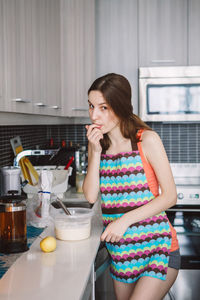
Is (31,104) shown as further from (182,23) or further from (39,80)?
(182,23)

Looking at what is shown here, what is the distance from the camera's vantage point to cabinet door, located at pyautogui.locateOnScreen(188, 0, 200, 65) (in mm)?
3086

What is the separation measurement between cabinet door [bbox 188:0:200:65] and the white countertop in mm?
2016

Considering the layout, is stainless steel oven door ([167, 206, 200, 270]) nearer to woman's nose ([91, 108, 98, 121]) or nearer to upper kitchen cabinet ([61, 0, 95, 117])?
upper kitchen cabinet ([61, 0, 95, 117])

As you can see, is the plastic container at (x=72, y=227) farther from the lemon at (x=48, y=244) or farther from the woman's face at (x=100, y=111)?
the woman's face at (x=100, y=111)

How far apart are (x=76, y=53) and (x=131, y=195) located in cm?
168

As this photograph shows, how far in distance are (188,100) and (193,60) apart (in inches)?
13.2

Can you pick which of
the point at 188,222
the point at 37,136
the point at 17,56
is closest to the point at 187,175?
the point at 188,222

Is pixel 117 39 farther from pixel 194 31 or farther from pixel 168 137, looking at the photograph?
pixel 168 137

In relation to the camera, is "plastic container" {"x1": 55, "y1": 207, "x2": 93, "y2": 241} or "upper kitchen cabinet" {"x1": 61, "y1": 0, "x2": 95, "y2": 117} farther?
"upper kitchen cabinet" {"x1": 61, "y1": 0, "x2": 95, "y2": 117}

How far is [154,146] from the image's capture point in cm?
152

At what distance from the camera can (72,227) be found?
5.04 feet

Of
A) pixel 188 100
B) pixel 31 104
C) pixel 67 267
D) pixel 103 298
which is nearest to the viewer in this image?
pixel 67 267

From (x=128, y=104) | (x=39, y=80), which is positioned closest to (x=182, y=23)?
(x=39, y=80)

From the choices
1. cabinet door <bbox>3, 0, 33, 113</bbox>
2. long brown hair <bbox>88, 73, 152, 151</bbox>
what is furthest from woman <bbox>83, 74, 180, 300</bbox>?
cabinet door <bbox>3, 0, 33, 113</bbox>
